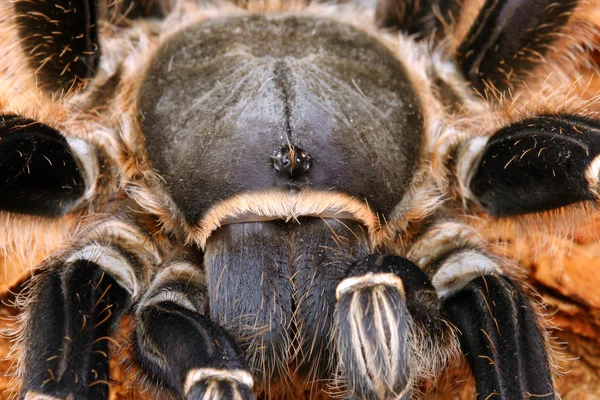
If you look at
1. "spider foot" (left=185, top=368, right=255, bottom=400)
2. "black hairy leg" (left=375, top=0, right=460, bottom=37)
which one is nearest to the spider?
"spider foot" (left=185, top=368, right=255, bottom=400)

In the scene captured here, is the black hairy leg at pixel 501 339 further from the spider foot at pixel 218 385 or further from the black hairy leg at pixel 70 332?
the black hairy leg at pixel 70 332

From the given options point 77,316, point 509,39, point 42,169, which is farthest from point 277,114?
point 509,39

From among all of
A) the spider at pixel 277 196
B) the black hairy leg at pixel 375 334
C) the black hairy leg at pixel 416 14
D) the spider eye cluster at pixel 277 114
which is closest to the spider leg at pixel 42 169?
the spider at pixel 277 196

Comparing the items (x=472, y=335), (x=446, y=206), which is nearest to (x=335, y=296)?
(x=472, y=335)

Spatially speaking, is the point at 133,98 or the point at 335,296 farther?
the point at 133,98

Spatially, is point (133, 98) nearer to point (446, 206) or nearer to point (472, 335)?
point (446, 206)

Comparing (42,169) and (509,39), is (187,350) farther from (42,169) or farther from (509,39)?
(509,39)
